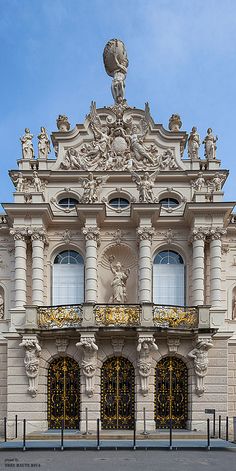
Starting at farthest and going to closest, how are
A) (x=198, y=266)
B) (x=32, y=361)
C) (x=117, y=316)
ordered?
(x=198, y=266) < (x=117, y=316) < (x=32, y=361)

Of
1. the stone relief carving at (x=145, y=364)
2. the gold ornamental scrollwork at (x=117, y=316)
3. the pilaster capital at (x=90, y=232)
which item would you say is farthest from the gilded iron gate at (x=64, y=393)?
the pilaster capital at (x=90, y=232)

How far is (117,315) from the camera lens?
27406 millimetres

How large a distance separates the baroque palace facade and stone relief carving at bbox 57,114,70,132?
0.08m

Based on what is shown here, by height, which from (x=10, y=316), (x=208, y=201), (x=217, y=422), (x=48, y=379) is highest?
(x=208, y=201)

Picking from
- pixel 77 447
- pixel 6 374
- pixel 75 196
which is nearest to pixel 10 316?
pixel 6 374

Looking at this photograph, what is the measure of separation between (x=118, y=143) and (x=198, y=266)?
7722 millimetres

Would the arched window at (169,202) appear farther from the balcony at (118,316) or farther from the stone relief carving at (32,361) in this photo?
the stone relief carving at (32,361)

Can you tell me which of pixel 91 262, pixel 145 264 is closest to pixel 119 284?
pixel 145 264

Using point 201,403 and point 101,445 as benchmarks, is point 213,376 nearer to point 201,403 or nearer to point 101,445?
point 201,403

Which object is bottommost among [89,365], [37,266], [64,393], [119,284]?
[64,393]

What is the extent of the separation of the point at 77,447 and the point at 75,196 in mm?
13946

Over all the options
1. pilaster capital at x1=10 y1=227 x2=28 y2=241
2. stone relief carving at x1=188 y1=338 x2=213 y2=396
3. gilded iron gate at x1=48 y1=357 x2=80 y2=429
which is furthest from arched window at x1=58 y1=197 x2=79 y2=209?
stone relief carving at x1=188 y1=338 x2=213 y2=396

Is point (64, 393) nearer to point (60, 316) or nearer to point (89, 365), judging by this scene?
point (89, 365)

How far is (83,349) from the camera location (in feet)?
88.9
